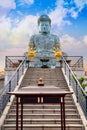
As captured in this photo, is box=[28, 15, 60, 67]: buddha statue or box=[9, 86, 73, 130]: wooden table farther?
box=[28, 15, 60, 67]: buddha statue

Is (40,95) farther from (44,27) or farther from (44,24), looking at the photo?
(44,24)

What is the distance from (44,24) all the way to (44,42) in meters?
2.23

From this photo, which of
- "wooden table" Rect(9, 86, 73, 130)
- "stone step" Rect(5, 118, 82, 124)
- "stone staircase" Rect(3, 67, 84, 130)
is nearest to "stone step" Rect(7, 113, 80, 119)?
"stone staircase" Rect(3, 67, 84, 130)

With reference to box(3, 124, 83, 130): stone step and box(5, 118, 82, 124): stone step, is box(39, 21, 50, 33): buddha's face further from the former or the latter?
box(3, 124, 83, 130): stone step

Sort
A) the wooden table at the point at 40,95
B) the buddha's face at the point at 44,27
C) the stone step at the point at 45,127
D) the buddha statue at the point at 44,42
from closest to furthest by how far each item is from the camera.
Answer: the wooden table at the point at 40,95, the stone step at the point at 45,127, the buddha statue at the point at 44,42, the buddha's face at the point at 44,27

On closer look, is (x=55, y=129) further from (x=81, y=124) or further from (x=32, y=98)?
(x=32, y=98)

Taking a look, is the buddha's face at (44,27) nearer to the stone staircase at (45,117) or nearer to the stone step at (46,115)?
the stone staircase at (45,117)

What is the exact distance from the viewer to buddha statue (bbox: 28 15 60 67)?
24281 millimetres

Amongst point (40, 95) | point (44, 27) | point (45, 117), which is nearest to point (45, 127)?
point (45, 117)

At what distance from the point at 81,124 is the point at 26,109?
2.44m

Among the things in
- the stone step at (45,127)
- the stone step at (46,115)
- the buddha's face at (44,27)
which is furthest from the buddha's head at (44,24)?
the stone step at (45,127)

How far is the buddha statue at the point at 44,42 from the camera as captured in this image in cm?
2428

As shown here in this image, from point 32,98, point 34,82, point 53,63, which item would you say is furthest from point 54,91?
point 53,63

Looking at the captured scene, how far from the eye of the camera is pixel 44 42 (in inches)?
1024
